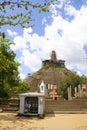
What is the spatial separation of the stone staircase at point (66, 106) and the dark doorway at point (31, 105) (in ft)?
6.98

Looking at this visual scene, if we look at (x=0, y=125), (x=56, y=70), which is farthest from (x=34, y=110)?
(x=56, y=70)

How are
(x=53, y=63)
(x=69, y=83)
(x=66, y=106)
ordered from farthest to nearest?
(x=53, y=63)
(x=69, y=83)
(x=66, y=106)

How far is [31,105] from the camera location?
96.2 feet

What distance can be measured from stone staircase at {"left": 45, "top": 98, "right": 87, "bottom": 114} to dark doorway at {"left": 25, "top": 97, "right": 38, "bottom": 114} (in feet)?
6.98

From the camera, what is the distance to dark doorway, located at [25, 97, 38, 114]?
2880cm

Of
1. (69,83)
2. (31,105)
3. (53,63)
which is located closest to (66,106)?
(31,105)

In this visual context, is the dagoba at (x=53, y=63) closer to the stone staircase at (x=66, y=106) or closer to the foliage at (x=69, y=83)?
the foliage at (x=69, y=83)

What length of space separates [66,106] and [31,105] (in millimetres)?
5711

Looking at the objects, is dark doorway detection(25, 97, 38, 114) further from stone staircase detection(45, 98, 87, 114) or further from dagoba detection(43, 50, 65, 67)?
dagoba detection(43, 50, 65, 67)

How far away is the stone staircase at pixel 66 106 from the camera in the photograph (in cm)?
3141

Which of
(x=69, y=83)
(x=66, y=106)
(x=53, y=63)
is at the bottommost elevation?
(x=66, y=106)

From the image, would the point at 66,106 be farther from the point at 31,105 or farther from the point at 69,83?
the point at 69,83

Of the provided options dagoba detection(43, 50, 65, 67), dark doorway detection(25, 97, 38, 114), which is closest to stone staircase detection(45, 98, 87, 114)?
dark doorway detection(25, 97, 38, 114)

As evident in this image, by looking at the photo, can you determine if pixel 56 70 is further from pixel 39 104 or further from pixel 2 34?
pixel 2 34
